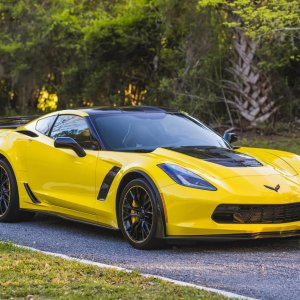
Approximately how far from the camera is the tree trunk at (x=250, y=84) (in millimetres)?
17422

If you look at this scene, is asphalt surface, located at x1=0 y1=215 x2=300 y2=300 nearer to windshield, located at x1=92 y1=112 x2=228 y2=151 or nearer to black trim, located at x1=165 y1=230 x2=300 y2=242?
black trim, located at x1=165 y1=230 x2=300 y2=242

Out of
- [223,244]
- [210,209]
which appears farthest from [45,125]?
[210,209]

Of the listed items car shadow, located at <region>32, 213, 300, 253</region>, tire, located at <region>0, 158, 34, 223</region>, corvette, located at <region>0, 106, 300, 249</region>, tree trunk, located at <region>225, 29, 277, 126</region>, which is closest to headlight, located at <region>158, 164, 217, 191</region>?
corvette, located at <region>0, 106, 300, 249</region>

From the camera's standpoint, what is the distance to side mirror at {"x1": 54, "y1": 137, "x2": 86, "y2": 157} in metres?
7.79

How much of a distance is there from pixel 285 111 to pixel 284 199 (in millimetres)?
11073

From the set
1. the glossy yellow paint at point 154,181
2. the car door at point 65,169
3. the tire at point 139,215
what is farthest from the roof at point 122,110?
the tire at point 139,215

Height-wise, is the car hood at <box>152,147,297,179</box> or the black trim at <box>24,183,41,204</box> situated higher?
the car hood at <box>152,147,297,179</box>

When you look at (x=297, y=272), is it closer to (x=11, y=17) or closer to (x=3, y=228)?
(x=3, y=228)

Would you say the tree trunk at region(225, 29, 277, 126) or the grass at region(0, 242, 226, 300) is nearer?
the grass at region(0, 242, 226, 300)

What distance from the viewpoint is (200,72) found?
18016 millimetres

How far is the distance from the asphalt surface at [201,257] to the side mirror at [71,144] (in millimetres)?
922

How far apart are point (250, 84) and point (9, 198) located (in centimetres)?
997

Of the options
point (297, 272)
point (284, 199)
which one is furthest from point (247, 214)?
point (297, 272)

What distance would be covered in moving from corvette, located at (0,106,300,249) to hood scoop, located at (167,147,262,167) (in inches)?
0.4
